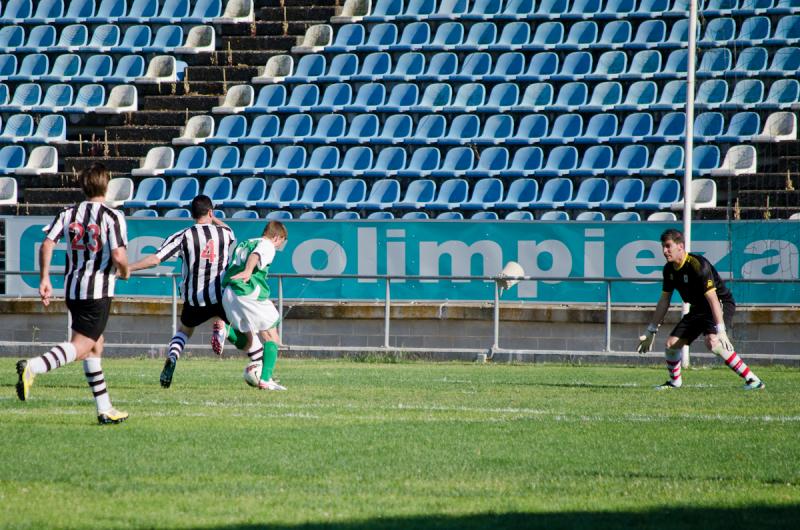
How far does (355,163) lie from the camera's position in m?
23.4

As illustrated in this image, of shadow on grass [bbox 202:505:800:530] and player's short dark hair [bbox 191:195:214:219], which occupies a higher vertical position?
Answer: player's short dark hair [bbox 191:195:214:219]

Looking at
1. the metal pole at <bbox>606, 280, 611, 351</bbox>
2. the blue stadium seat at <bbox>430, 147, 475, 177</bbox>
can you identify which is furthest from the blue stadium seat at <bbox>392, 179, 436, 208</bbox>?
the metal pole at <bbox>606, 280, 611, 351</bbox>

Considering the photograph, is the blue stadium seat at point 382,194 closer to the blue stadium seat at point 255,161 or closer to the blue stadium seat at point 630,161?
the blue stadium seat at point 255,161

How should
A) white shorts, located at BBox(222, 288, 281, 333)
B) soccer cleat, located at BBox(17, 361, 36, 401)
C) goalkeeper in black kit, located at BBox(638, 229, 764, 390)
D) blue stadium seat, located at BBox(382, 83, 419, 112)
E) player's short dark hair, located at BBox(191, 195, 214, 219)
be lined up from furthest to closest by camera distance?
blue stadium seat, located at BBox(382, 83, 419, 112)
goalkeeper in black kit, located at BBox(638, 229, 764, 390)
player's short dark hair, located at BBox(191, 195, 214, 219)
white shorts, located at BBox(222, 288, 281, 333)
soccer cleat, located at BBox(17, 361, 36, 401)

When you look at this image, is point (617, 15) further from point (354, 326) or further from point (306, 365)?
point (306, 365)

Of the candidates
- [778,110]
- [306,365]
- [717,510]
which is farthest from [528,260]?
[717,510]

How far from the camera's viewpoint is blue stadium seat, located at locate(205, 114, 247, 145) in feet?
80.6

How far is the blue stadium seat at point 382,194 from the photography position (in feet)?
73.0

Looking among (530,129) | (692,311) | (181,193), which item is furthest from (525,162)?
(692,311)

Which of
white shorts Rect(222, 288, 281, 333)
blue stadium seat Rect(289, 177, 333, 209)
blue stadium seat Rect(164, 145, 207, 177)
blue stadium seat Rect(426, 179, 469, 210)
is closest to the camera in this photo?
white shorts Rect(222, 288, 281, 333)

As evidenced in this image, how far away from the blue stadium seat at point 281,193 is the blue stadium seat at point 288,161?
0.21 metres

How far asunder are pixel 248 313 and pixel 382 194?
11127mm

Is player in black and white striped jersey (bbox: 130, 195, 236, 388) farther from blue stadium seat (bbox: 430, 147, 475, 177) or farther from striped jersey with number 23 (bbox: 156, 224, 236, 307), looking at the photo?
blue stadium seat (bbox: 430, 147, 475, 177)

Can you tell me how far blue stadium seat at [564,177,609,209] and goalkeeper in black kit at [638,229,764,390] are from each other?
8.68 m
